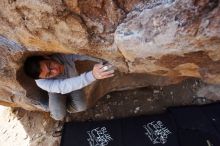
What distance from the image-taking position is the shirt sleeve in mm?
1712

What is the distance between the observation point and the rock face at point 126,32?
129 cm

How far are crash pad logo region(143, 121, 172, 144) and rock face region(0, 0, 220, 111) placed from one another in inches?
22.8

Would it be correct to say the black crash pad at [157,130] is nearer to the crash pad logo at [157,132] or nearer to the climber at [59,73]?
the crash pad logo at [157,132]

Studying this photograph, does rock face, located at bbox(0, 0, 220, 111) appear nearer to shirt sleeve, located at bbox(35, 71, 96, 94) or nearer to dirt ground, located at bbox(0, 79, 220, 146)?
shirt sleeve, located at bbox(35, 71, 96, 94)

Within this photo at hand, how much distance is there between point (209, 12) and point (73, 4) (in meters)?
0.49

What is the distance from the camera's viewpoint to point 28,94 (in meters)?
2.08

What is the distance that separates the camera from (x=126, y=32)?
1.41 m

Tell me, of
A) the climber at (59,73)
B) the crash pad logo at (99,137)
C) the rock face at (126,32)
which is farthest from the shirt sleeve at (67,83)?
the crash pad logo at (99,137)

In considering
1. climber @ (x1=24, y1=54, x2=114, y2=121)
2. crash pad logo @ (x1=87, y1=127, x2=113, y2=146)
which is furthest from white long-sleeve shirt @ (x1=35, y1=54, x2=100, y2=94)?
crash pad logo @ (x1=87, y1=127, x2=113, y2=146)

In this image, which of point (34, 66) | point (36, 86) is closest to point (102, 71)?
point (34, 66)

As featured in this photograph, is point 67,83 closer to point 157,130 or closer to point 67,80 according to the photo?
point 67,80

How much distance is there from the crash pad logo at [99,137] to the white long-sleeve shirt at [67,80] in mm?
457

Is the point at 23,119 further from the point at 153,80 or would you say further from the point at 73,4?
the point at 73,4

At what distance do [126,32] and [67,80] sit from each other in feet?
1.58
